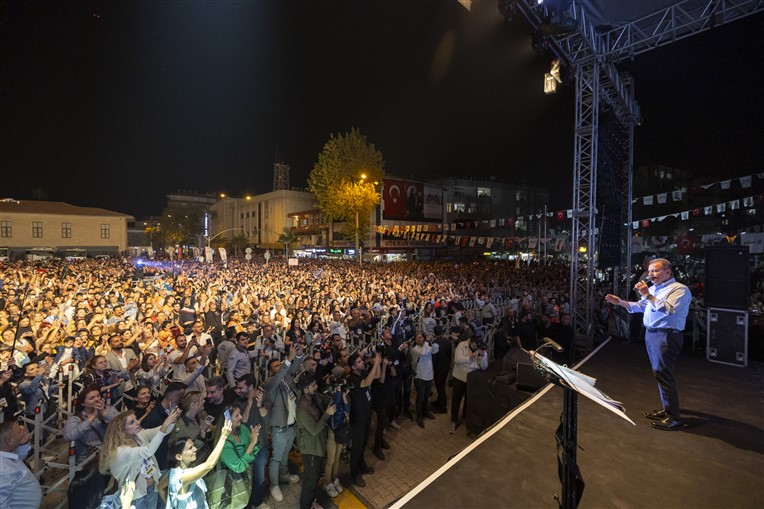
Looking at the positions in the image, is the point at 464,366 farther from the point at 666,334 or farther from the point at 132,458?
the point at 132,458

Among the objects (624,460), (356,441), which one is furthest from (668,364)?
(356,441)

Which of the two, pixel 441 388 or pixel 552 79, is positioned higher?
pixel 552 79

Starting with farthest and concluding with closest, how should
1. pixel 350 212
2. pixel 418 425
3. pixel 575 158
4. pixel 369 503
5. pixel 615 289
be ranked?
pixel 350 212
pixel 615 289
pixel 575 158
pixel 418 425
pixel 369 503

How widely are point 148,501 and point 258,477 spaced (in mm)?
1569

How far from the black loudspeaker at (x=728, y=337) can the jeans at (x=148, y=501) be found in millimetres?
8802

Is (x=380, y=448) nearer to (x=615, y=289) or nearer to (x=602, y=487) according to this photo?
(x=602, y=487)

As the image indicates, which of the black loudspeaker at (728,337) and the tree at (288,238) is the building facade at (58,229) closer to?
the tree at (288,238)

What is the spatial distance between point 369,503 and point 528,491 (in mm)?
2471

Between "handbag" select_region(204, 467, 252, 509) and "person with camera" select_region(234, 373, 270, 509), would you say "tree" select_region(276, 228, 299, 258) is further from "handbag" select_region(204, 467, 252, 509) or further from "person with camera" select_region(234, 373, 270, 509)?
"handbag" select_region(204, 467, 252, 509)

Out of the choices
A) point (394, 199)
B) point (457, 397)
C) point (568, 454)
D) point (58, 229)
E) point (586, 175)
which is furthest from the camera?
point (58, 229)

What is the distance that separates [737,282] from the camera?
6.02 metres

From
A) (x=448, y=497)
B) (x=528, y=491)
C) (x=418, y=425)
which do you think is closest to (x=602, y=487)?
(x=528, y=491)

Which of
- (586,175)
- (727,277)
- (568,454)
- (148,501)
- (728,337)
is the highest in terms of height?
(586,175)

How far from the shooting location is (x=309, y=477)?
4160 millimetres
